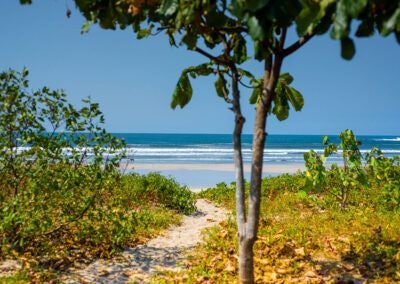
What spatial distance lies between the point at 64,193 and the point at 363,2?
5.75 meters

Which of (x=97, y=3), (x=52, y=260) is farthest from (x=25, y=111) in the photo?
(x=97, y=3)

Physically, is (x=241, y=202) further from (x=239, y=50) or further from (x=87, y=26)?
(x=87, y=26)

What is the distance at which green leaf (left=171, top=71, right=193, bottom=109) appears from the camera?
536 cm

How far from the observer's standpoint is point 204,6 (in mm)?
3547

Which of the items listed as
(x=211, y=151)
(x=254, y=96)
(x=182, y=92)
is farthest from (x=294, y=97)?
(x=211, y=151)

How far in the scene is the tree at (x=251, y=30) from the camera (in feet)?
9.49

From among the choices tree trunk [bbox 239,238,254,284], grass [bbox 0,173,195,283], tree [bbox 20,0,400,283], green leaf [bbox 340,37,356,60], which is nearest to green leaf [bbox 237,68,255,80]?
tree [bbox 20,0,400,283]

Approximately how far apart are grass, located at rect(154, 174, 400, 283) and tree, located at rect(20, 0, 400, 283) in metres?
1.17

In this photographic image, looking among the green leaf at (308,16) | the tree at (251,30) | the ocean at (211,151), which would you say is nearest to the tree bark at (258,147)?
the tree at (251,30)

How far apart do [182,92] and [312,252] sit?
3.58 metres

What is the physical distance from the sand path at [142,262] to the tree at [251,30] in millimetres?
2163

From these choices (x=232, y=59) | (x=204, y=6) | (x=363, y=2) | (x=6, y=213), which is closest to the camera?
(x=363, y=2)

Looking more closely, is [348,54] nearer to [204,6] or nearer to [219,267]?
[204,6]

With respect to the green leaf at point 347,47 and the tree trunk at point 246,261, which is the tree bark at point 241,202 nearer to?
the tree trunk at point 246,261
